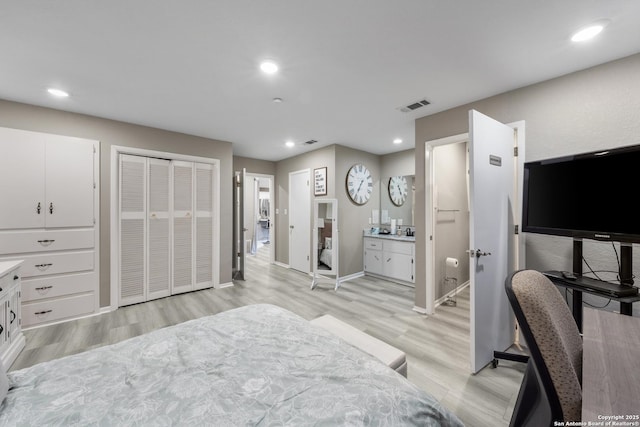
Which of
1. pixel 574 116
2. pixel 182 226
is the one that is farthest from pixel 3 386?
pixel 574 116

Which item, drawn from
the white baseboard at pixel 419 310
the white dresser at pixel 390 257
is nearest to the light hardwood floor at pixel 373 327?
the white baseboard at pixel 419 310

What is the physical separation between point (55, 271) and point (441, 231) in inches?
191

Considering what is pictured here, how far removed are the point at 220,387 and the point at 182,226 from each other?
3.34 metres

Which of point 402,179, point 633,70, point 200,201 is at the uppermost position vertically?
point 633,70

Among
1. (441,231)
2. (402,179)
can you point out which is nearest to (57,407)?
(441,231)

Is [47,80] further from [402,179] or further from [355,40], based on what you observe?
[402,179]

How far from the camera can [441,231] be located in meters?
3.50

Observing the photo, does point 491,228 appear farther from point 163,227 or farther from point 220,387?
point 163,227

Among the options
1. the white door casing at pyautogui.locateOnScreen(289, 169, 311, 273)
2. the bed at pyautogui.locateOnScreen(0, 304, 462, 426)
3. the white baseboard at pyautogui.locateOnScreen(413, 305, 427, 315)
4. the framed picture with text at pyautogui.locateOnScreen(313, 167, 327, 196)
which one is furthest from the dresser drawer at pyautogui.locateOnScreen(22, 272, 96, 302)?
the white baseboard at pyautogui.locateOnScreen(413, 305, 427, 315)

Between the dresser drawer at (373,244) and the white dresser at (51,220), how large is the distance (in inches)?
161

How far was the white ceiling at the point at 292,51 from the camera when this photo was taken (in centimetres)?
146

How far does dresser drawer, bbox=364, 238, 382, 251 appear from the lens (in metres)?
4.55

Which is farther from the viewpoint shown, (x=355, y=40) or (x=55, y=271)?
(x=55, y=271)

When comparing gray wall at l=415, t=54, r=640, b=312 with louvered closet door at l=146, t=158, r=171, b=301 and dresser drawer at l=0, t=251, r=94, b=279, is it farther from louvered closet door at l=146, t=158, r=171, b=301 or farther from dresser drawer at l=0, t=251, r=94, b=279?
dresser drawer at l=0, t=251, r=94, b=279
